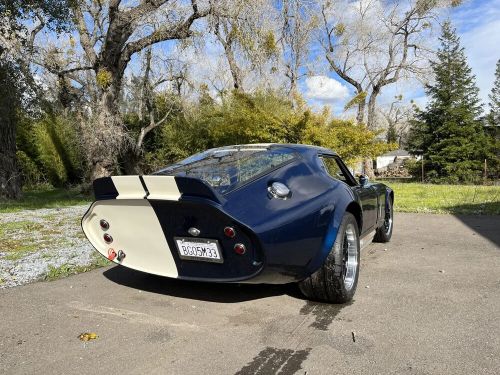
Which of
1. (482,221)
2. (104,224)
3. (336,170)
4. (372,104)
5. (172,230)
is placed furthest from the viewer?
(372,104)

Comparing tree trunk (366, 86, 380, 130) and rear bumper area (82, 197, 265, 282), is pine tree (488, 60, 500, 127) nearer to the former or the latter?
tree trunk (366, 86, 380, 130)

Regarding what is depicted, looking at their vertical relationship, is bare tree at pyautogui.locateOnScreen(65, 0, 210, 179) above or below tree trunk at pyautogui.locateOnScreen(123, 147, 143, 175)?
above

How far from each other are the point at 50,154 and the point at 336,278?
21.5 metres

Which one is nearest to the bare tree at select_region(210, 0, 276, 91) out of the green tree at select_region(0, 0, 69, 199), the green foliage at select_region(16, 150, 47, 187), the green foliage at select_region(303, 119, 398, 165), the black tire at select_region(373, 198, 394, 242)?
the green foliage at select_region(303, 119, 398, 165)

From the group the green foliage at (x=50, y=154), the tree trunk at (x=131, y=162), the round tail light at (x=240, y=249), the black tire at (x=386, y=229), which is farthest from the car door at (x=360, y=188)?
the green foliage at (x=50, y=154)

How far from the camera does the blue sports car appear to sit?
3.02 meters

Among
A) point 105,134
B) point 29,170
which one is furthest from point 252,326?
point 29,170

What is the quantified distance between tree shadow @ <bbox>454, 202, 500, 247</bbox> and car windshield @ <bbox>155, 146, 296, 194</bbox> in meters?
3.83

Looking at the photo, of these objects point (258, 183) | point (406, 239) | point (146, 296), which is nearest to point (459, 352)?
point (258, 183)

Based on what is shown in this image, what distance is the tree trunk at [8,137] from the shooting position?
12.7 metres

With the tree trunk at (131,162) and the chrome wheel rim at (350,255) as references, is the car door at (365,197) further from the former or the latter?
the tree trunk at (131,162)

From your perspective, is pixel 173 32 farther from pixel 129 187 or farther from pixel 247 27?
pixel 129 187

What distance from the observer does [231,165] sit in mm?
3670

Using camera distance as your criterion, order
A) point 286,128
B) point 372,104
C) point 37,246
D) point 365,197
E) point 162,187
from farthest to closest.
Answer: point 372,104, point 286,128, point 37,246, point 365,197, point 162,187
